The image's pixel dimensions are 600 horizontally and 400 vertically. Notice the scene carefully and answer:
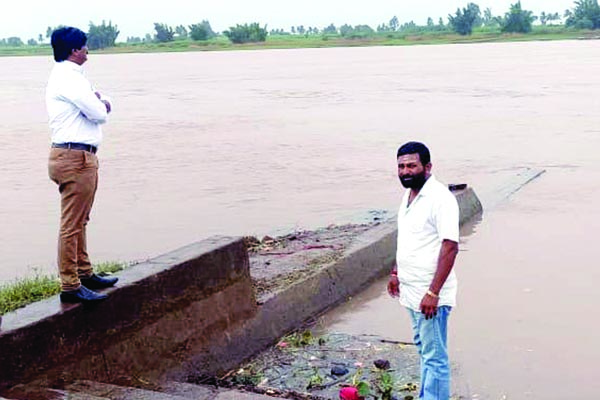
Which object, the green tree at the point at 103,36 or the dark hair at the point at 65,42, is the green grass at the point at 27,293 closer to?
the dark hair at the point at 65,42

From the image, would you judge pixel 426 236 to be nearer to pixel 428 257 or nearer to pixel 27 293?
pixel 428 257

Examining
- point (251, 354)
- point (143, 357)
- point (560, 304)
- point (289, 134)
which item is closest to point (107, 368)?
point (143, 357)

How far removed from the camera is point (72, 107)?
5461 mm

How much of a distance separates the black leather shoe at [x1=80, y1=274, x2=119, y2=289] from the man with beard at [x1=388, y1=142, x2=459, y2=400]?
1.86 metres

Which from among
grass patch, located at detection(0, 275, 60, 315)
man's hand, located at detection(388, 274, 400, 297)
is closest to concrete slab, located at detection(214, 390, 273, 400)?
man's hand, located at detection(388, 274, 400, 297)

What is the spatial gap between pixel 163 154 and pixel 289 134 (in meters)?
4.19

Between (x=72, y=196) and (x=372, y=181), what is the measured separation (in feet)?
40.9

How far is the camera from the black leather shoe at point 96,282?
583 cm

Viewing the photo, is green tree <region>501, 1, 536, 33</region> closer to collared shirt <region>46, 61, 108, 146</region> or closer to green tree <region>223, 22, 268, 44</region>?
green tree <region>223, 22, 268, 44</region>

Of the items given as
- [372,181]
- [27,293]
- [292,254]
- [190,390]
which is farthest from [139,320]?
[372,181]

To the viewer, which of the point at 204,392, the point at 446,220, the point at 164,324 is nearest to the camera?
the point at 446,220

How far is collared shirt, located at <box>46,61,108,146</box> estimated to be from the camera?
541 cm

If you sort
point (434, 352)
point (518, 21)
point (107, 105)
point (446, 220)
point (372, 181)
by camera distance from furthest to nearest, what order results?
point (518, 21) < point (372, 181) < point (107, 105) < point (434, 352) < point (446, 220)

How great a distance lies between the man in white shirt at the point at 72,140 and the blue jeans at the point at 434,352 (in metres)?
1.96
